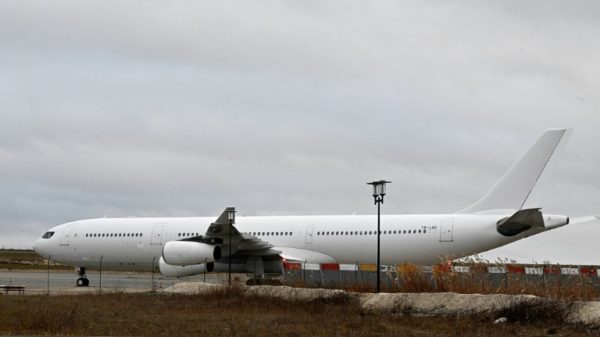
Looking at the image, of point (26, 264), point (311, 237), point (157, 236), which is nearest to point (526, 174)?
point (311, 237)

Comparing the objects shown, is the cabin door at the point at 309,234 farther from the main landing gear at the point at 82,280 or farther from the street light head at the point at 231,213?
the main landing gear at the point at 82,280

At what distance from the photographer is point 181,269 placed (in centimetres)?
3481

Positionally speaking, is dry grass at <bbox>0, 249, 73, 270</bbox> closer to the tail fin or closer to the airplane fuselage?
the airplane fuselage

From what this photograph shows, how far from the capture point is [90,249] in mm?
38781

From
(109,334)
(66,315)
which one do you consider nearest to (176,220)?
(66,315)

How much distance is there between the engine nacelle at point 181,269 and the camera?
34.5 m

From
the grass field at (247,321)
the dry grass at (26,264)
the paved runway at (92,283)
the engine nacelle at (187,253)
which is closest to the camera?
the grass field at (247,321)

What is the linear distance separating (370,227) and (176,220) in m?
9.85

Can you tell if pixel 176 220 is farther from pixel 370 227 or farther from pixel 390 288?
pixel 390 288

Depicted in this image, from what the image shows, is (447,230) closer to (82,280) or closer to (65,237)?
(82,280)

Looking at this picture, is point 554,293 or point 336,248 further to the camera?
point 336,248

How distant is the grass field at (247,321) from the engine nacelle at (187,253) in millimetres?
11209

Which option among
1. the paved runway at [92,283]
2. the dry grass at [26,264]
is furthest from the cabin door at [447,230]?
the dry grass at [26,264]

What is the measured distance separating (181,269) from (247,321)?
738 inches
